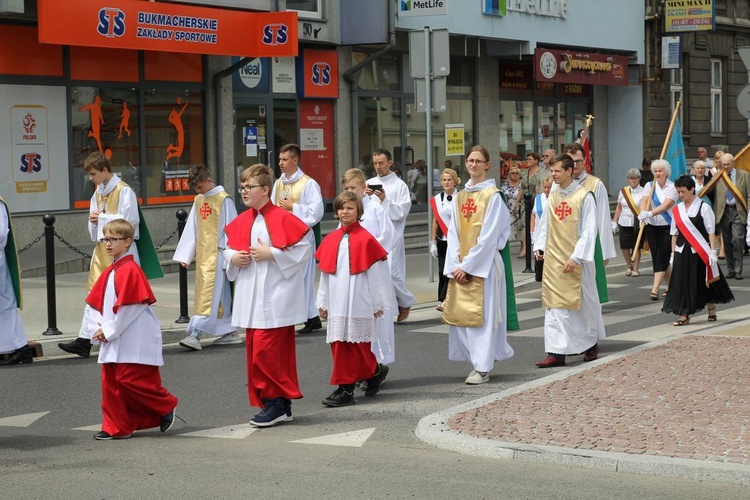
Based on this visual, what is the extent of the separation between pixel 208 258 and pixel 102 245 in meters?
1.26

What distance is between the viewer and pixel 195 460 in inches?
290

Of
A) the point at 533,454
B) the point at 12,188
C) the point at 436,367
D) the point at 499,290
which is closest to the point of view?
the point at 533,454

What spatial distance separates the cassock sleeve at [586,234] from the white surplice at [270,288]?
299 cm

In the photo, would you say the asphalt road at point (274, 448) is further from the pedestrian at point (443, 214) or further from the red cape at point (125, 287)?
the pedestrian at point (443, 214)

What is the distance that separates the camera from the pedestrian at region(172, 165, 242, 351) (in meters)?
12.4

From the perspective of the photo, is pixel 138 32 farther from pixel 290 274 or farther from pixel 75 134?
pixel 290 274

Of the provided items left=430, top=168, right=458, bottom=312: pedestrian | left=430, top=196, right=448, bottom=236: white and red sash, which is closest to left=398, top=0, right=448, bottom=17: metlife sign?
left=430, top=168, right=458, bottom=312: pedestrian

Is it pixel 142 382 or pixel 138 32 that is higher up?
pixel 138 32

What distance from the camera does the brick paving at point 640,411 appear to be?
24.0 ft

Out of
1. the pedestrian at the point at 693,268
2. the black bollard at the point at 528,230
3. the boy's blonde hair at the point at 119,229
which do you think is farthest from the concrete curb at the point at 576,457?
the black bollard at the point at 528,230

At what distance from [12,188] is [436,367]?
1052cm

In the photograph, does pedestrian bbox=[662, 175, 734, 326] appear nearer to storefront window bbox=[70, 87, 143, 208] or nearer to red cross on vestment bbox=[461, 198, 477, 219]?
red cross on vestment bbox=[461, 198, 477, 219]

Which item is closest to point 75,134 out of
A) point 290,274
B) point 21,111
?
point 21,111

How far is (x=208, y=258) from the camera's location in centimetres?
1263
